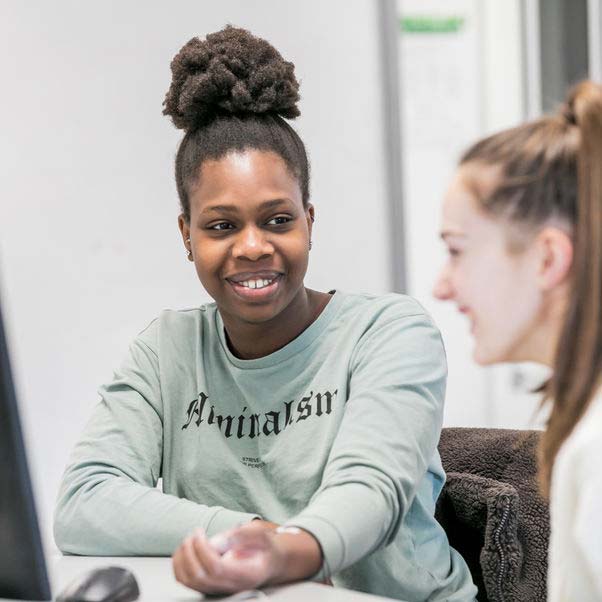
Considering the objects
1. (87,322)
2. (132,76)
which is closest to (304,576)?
(87,322)

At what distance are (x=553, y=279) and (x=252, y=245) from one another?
0.58 meters

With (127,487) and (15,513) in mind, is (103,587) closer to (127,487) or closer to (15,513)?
(15,513)

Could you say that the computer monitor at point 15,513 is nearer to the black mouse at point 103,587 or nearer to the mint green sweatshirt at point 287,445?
the black mouse at point 103,587

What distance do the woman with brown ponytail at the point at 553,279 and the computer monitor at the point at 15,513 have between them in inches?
18.1

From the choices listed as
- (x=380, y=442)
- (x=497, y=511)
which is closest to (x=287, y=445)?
(x=380, y=442)

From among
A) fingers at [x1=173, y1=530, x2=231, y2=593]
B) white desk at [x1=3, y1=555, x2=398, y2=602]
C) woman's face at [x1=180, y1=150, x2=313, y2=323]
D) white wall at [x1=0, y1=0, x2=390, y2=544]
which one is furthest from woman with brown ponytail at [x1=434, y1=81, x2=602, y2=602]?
white wall at [x1=0, y1=0, x2=390, y2=544]

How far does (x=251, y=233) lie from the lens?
142 cm

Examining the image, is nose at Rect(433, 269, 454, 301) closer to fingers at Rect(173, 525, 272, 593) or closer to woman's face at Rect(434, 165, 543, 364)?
woman's face at Rect(434, 165, 543, 364)

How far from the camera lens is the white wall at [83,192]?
7.23 ft

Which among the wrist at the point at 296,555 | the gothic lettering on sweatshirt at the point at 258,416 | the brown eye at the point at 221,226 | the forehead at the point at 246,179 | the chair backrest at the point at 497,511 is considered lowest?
the chair backrest at the point at 497,511

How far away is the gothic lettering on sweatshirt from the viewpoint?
139 centimetres

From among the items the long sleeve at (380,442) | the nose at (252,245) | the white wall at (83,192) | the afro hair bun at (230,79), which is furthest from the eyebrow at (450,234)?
the white wall at (83,192)

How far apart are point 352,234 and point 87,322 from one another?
0.95 m

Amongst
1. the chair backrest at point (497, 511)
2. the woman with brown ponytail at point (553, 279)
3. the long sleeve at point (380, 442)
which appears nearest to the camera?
the woman with brown ponytail at point (553, 279)
